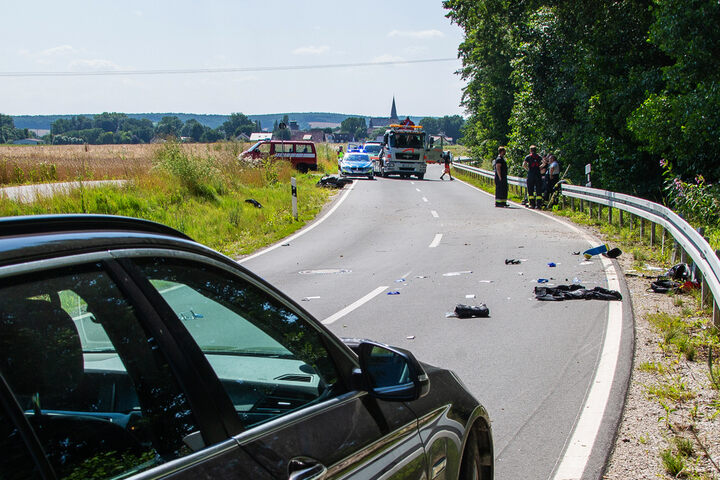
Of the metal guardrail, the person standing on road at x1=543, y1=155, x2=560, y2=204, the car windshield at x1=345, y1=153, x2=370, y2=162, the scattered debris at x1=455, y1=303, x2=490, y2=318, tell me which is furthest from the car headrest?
the car windshield at x1=345, y1=153, x2=370, y2=162

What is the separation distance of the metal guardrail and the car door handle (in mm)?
6285

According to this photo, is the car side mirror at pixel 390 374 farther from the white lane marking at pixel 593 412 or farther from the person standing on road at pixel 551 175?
the person standing on road at pixel 551 175

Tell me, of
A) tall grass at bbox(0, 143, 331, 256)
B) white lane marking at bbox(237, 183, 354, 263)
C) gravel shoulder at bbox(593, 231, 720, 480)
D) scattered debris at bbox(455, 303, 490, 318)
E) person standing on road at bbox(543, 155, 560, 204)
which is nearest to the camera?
gravel shoulder at bbox(593, 231, 720, 480)

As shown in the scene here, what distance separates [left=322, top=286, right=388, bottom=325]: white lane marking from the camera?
8.61 metres

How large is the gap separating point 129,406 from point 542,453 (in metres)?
3.50

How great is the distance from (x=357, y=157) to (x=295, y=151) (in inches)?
146

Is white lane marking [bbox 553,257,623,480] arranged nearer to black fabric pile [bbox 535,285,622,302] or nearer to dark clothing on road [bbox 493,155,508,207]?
black fabric pile [bbox 535,285,622,302]

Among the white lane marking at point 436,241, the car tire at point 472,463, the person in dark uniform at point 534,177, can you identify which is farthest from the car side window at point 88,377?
the person in dark uniform at point 534,177

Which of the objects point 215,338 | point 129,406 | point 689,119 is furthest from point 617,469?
point 689,119

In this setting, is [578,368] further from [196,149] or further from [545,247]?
[196,149]

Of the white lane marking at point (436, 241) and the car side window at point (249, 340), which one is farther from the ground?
the car side window at point (249, 340)

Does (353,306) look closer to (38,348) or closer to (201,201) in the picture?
(38,348)

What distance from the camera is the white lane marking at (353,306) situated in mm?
8609

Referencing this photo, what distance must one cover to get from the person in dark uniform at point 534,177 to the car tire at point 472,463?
2169 centimetres
